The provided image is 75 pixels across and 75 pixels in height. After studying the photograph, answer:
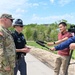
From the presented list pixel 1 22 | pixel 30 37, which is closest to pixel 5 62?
pixel 1 22

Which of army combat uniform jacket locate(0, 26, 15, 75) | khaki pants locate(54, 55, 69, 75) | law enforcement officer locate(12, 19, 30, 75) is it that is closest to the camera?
army combat uniform jacket locate(0, 26, 15, 75)

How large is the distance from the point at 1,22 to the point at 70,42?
48.9 inches

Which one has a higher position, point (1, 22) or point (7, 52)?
point (1, 22)

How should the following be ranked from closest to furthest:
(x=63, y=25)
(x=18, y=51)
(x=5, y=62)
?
(x=5, y=62) < (x=18, y=51) < (x=63, y=25)

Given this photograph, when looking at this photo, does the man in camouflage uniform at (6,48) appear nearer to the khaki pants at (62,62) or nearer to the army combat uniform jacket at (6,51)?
the army combat uniform jacket at (6,51)

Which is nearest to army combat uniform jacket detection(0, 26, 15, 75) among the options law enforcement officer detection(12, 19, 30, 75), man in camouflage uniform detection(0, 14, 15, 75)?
man in camouflage uniform detection(0, 14, 15, 75)

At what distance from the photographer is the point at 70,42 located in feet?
14.4

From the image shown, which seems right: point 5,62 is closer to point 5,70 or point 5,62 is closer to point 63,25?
point 5,70

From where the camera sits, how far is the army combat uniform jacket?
473 centimetres

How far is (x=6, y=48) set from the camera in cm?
484

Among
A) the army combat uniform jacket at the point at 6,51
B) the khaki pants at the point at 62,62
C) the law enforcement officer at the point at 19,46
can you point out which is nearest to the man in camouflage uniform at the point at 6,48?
the army combat uniform jacket at the point at 6,51

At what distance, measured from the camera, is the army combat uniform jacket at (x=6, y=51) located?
4.73m

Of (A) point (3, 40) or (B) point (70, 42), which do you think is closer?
(B) point (70, 42)

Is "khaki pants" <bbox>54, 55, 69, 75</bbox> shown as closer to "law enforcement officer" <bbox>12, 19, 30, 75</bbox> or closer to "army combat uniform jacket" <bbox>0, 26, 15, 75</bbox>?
"law enforcement officer" <bbox>12, 19, 30, 75</bbox>
